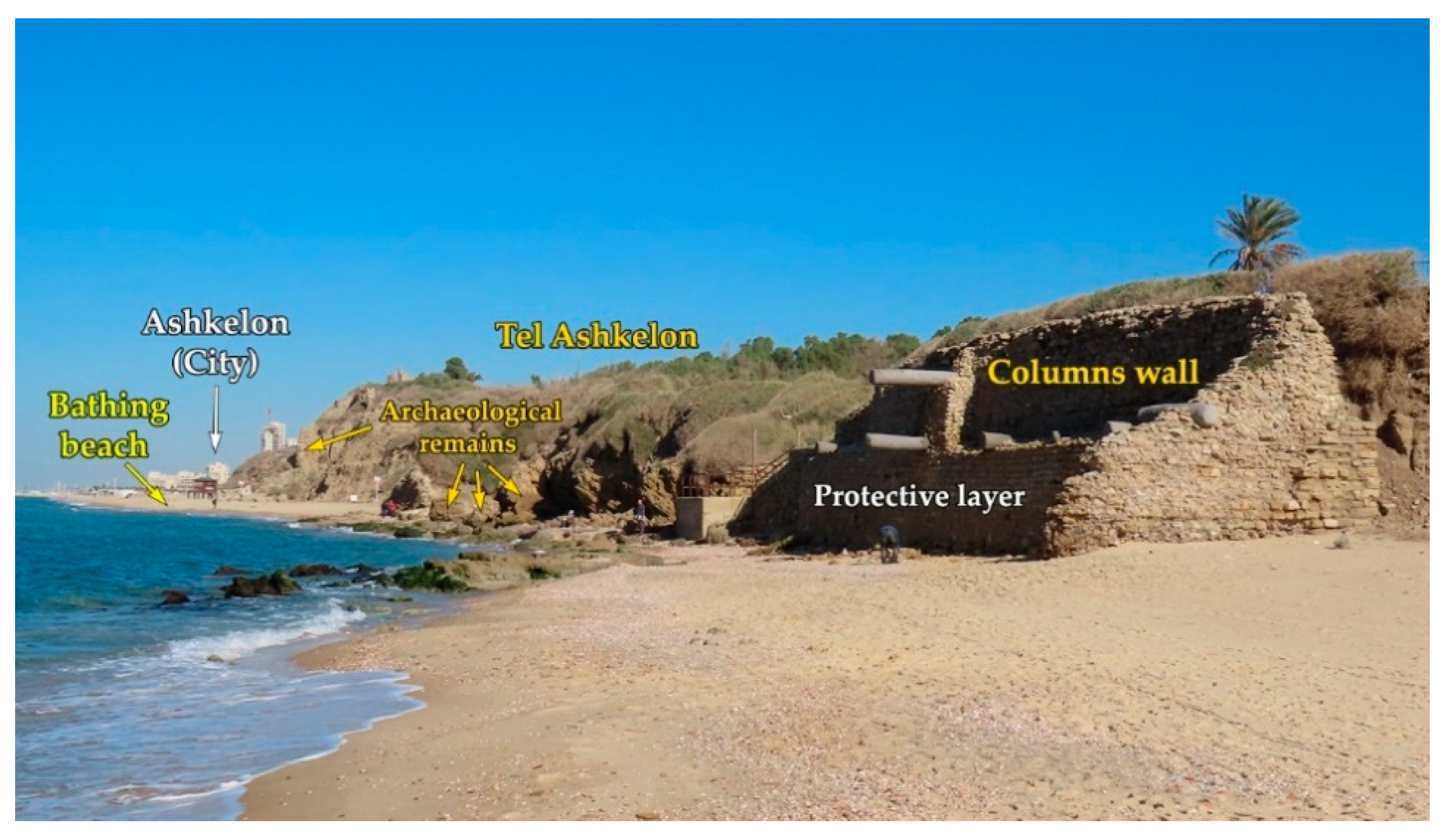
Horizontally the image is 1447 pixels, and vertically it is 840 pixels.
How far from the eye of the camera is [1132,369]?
2198 cm

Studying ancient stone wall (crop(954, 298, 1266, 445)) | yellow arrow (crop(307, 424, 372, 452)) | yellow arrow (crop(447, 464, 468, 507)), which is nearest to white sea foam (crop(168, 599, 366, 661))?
yellow arrow (crop(307, 424, 372, 452))

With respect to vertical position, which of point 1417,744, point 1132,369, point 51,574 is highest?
point 1132,369

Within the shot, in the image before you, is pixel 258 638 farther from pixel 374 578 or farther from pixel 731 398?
pixel 731 398

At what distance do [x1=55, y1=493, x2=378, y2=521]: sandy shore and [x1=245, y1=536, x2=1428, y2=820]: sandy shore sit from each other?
46.3 metres

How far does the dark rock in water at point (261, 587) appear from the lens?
74.5 ft

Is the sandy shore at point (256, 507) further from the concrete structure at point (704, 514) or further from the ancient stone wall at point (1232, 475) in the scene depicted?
the ancient stone wall at point (1232, 475)

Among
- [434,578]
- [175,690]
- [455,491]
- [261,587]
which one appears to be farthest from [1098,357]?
[455,491]

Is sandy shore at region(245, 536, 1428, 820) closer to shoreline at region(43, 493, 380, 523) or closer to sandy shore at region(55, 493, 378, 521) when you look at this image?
shoreline at region(43, 493, 380, 523)

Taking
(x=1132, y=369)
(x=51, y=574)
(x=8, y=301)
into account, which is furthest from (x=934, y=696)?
(x=51, y=574)

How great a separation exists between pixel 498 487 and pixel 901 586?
36.9 m

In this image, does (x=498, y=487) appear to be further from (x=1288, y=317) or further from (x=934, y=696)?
(x=934, y=696)

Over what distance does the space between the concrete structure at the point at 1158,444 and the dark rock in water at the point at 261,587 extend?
1047cm

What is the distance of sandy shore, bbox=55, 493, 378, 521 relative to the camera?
2776 inches

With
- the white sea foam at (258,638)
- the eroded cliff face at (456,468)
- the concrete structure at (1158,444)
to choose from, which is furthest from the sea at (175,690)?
the concrete structure at (1158,444)
